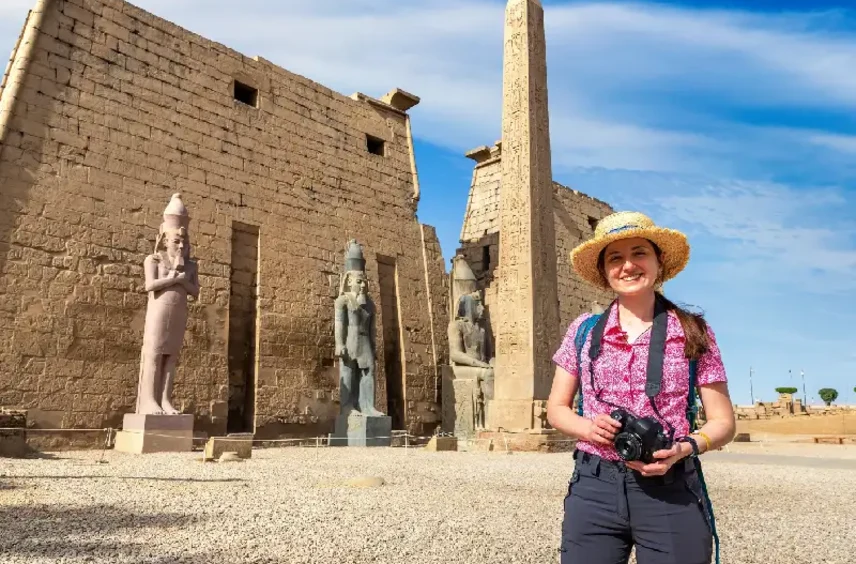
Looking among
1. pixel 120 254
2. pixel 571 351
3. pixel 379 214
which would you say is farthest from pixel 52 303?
pixel 571 351

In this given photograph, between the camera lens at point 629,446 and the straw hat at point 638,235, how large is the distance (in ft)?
1.55

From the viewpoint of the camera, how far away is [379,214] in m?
12.7

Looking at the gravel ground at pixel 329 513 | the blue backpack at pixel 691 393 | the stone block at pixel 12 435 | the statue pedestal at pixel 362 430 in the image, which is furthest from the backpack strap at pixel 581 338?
the statue pedestal at pixel 362 430

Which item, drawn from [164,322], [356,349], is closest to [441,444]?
[356,349]

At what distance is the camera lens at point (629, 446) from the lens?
1.40m

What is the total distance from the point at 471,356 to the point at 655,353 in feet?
33.1

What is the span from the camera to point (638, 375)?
1.58 m

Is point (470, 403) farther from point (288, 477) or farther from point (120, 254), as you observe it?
point (288, 477)

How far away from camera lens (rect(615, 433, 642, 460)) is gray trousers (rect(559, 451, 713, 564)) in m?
0.14

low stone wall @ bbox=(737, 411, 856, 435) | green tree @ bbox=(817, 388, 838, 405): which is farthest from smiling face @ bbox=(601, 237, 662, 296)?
green tree @ bbox=(817, 388, 838, 405)

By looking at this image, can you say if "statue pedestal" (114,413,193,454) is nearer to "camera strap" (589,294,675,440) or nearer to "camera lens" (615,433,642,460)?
"camera strap" (589,294,675,440)

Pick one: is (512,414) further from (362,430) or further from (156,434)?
(156,434)

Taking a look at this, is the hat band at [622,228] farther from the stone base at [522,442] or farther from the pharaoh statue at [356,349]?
the pharaoh statue at [356,349]

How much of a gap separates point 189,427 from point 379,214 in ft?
20.7
